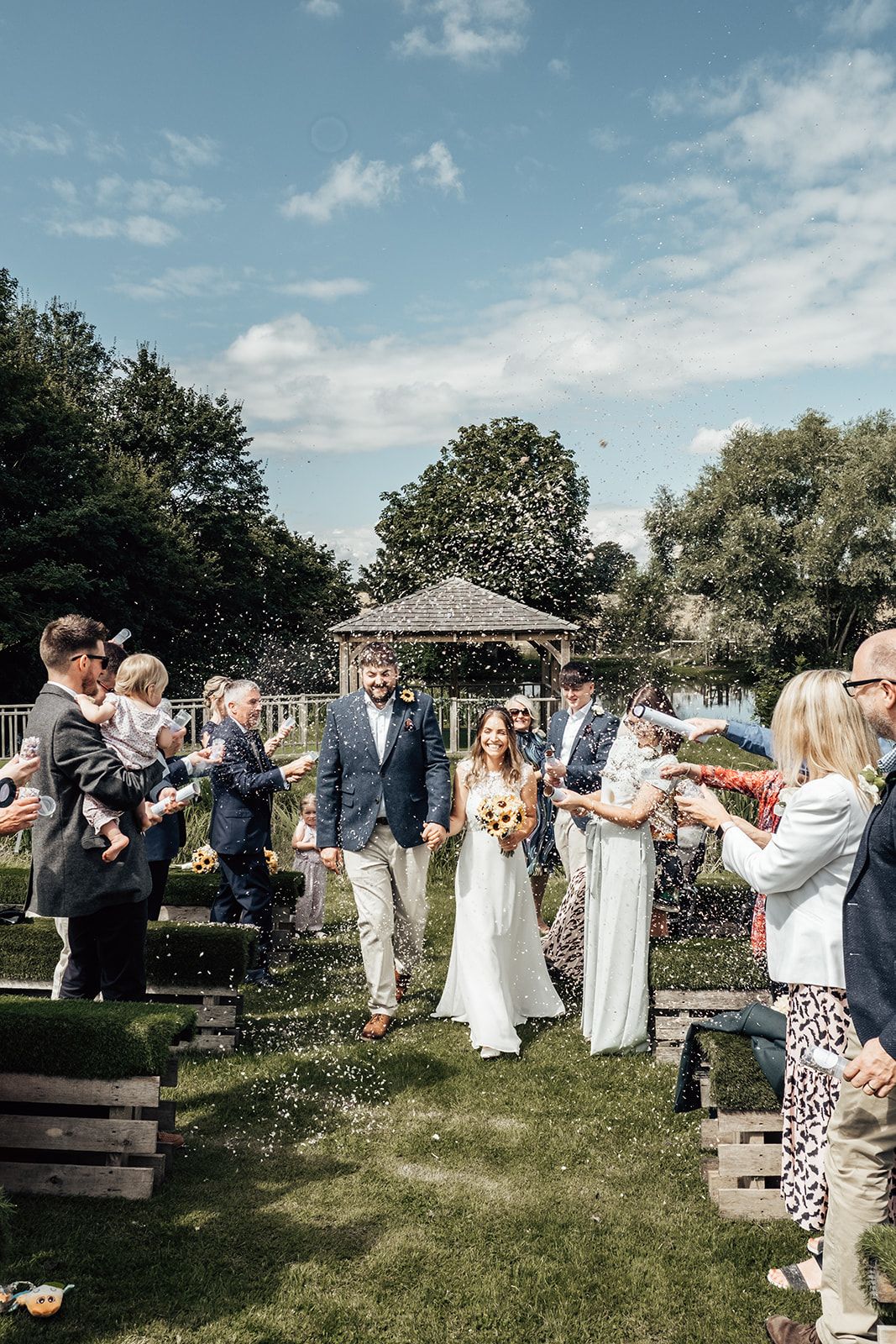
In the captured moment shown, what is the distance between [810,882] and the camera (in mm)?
3762

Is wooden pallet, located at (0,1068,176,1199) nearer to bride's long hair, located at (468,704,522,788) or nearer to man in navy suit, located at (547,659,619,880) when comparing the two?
bride's long hair, located at (468,704,522,788)

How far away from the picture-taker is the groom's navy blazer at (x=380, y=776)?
21.7 ft

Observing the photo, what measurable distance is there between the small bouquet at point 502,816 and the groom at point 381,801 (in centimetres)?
31

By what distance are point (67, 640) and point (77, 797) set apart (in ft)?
2.38

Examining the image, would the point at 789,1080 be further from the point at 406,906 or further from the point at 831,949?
the point at 406,906

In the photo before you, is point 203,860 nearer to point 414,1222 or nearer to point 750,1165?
point 414,1222

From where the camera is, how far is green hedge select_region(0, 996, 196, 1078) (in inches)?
173

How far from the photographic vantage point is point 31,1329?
3.41 m

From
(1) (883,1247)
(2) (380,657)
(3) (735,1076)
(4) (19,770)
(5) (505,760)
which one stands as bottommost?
(3) (735,1076)

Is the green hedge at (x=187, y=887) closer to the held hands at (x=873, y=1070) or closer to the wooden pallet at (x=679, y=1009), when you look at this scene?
the wooden pallet at (x=679, y=1009)

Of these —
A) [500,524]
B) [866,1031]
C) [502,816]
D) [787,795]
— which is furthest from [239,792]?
[500,524]

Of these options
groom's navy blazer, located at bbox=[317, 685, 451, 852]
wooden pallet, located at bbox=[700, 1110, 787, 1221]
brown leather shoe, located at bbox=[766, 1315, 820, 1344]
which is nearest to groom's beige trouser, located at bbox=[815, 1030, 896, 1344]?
brown leather shoe, located at bbox=[766, 1315, 820, 1344]

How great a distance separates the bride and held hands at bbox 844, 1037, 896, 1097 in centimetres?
344

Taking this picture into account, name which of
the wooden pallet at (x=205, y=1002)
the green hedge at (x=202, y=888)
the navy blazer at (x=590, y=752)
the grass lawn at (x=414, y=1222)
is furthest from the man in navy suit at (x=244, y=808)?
the navy blazer at (x=590, y=752)
